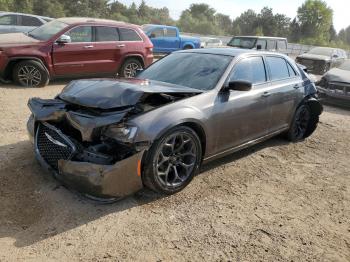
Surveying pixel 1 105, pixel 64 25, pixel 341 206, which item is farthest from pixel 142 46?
pixel 341 206

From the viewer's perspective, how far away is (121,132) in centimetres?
351

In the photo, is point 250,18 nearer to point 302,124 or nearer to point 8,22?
point 8,22

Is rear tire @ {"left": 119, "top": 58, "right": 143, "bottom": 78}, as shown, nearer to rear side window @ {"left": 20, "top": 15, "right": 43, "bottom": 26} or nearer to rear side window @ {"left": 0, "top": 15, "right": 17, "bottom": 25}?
rear side window @ {"left": 20, "top": 15, "right": 43, "bottom": 26}

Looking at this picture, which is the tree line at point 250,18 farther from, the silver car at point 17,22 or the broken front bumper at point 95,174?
the broken front bumper at point 95,174

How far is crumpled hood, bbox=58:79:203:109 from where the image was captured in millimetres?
3748

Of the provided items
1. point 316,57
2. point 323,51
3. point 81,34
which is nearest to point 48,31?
point 81,34

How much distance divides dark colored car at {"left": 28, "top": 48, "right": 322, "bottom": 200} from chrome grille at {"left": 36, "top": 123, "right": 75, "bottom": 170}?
11mm

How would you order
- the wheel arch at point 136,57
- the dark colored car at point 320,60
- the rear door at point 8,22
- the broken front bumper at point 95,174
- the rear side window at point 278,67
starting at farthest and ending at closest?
the dark colored car at point 320,60, the rear door at point 8,22, the wheel arch at point 136,57, the rear side window at point 278,67, the broken front bumper at point 95,174

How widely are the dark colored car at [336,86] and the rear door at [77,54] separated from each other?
6.51 m

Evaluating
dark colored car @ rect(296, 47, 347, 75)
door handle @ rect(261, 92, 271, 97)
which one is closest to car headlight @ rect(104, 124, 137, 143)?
door handle @ rect(261, 92, 271, 97)

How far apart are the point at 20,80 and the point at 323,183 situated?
7.10 m

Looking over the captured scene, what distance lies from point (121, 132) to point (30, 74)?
603 centimetres

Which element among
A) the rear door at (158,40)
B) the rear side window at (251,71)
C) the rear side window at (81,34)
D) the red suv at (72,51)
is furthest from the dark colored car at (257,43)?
the rear side window at (251,71)

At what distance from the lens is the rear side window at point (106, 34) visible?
9.53m
